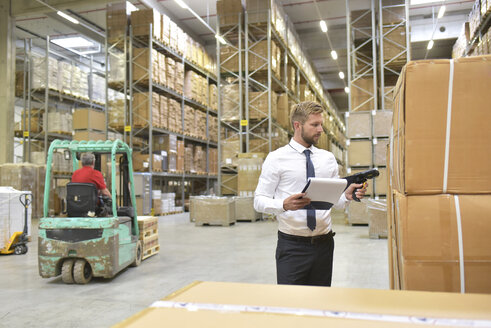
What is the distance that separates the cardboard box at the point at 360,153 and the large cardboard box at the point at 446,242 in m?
8.58

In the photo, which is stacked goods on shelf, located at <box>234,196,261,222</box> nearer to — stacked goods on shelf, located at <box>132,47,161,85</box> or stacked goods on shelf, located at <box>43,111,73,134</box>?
stacked goods on shelf, located at <box>132,47,161,85</box>

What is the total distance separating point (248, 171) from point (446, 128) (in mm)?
10254

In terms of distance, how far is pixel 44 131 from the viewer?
51.1 ft

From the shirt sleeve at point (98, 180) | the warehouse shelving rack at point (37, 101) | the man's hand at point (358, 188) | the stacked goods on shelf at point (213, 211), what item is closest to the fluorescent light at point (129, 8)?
the warehouse shelving rack at point (37, 101)

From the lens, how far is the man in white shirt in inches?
101

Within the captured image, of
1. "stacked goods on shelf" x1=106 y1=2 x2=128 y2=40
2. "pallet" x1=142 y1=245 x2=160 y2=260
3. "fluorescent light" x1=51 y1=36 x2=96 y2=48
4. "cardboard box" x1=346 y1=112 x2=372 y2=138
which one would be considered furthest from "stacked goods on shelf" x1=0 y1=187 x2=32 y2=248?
"fluorescent light" x1=51 y1=36 x2=96 y2=48

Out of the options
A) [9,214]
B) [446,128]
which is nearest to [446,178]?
[446,128]

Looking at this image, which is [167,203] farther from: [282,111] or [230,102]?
[282,111]

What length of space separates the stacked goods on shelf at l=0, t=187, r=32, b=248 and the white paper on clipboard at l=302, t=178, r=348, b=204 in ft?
21.2

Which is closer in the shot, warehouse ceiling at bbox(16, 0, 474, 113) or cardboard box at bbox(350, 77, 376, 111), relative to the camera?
cardboard box at bbox(350, 77, 376, 111)

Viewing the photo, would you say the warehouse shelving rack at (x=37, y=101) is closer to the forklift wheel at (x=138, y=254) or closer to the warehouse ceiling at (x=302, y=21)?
the warehouse ceiling at (x=302, y=21)

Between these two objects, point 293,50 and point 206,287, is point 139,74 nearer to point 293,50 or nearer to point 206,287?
point 293,50

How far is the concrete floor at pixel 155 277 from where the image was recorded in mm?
3889

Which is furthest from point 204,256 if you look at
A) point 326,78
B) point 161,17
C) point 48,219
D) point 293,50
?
point 326,78
